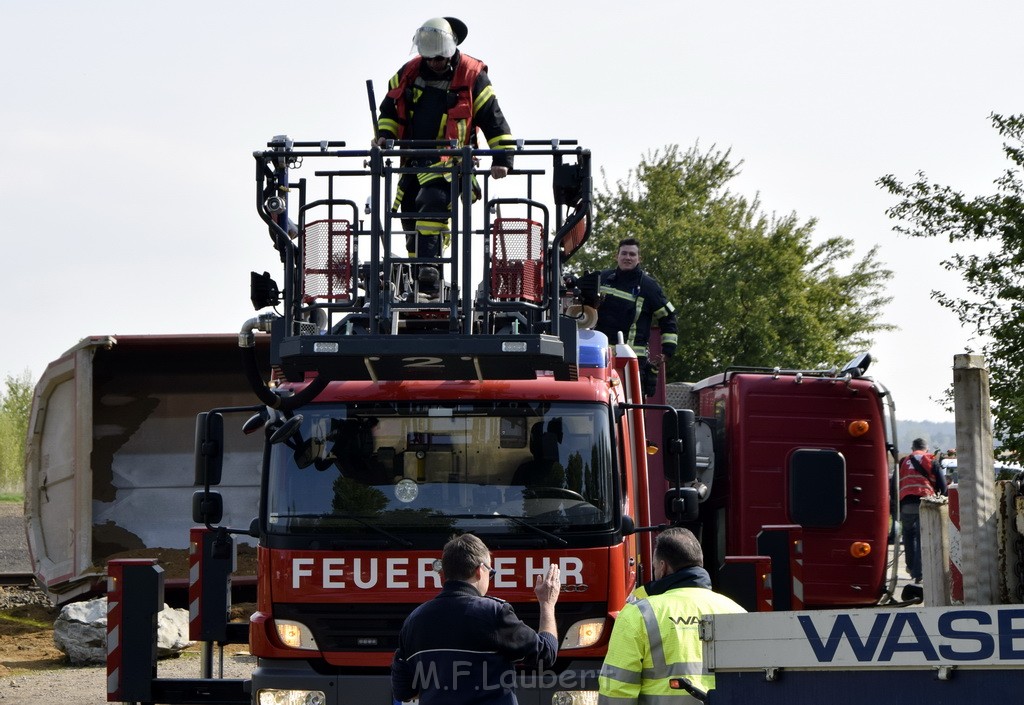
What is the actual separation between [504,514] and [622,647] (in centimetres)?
221

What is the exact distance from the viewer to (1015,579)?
6676 millimetres

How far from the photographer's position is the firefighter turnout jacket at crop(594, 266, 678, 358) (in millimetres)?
11117

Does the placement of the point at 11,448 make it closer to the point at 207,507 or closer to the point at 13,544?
the point at 13,544

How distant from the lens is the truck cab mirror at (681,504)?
7.91 metres

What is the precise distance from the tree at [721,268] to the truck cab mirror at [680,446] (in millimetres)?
17978

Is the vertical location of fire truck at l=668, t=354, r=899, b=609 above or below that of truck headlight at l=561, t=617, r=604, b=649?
above

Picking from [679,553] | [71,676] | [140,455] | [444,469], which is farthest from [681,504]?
[140,455]

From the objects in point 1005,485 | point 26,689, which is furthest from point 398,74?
point 26,689

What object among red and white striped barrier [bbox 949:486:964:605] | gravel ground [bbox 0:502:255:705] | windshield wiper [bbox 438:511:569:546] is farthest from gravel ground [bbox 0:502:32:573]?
red and white striped barrier [bbox 949:486:964:605]

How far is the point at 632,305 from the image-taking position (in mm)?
11180

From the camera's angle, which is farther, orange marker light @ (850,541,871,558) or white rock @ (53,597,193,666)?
white rock @ (53,597,193,666)

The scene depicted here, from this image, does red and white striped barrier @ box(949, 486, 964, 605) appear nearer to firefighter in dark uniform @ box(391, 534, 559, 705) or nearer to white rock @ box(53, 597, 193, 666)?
firefighter in dark uniform @ box(391, 534, 559, 705)

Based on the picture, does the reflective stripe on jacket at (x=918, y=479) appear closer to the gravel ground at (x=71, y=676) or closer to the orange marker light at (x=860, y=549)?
the orange marker light at (x=860, y=549)

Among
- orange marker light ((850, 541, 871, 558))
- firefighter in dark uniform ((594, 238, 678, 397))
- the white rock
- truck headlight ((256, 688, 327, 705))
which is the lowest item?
the white rock
